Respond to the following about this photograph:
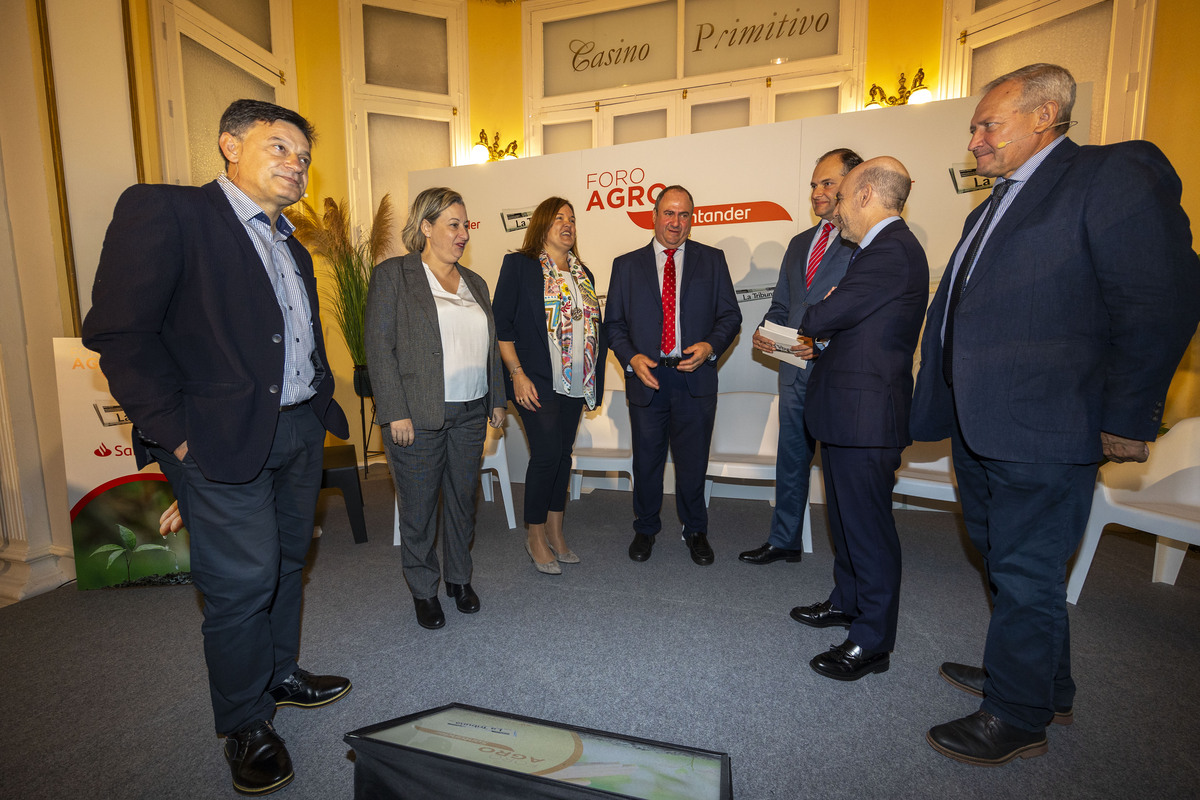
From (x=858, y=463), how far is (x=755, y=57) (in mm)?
4980

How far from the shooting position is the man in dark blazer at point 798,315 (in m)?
2.77

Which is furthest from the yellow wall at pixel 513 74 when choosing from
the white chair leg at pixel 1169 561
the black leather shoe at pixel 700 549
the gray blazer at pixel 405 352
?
the black leather shoe at pixel 700 549

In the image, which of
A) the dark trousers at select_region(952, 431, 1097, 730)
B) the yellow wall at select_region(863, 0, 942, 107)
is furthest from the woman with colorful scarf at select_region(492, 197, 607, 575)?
the yellow wall at select_region(863, 0, 942, 107)

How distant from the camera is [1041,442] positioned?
147 cm

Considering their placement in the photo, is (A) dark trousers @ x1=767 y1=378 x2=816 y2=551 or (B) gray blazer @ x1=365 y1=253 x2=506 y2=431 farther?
(A) dark trousers @ x1=767 y1=378 x2=816 y2=551

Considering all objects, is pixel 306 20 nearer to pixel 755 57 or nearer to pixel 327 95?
pixel 327 95

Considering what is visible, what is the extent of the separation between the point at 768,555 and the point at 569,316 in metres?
1.64

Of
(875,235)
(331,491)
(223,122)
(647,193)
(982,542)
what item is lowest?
(331,491)

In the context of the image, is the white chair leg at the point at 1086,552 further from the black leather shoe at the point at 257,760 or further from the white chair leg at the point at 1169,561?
the black leather shoe at the point at 257,760

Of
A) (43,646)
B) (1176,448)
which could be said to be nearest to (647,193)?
(1176,448)

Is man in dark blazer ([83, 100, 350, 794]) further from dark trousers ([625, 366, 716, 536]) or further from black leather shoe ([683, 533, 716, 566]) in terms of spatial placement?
black leather shoe ([683, 533, 716, 566])

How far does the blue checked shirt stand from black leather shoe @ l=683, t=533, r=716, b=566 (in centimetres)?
211

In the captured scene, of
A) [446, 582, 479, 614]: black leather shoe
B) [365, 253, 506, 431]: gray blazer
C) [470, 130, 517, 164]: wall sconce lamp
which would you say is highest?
[470, 130, 517, 164]: wall sconce lamp

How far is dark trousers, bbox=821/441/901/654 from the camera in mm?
1982
